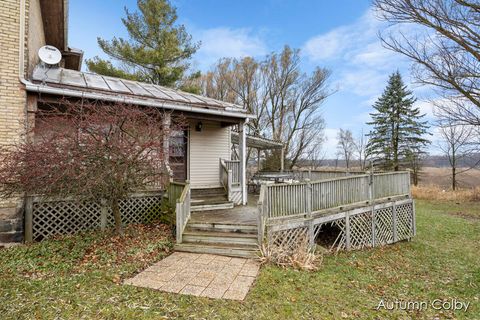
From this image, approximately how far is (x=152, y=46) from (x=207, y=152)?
1414cm

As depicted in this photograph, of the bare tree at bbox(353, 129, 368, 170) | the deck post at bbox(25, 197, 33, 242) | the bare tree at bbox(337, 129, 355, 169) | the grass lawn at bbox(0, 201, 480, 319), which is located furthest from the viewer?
the bare tree at bbox(337, 129, 355, 169)

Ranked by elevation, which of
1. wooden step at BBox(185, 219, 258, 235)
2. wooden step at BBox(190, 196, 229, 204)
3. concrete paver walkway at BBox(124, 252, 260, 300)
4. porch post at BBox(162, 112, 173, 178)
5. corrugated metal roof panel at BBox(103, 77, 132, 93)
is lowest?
concrete paver walkway at BBox(124, 252, 260, 300)

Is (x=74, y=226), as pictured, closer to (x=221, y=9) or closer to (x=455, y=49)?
(x=455, y=49)

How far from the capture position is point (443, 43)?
10.4 meters

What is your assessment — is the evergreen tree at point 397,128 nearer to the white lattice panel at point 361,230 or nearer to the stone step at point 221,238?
the white lattice panel at point 361,230

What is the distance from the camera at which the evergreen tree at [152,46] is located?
20.2m

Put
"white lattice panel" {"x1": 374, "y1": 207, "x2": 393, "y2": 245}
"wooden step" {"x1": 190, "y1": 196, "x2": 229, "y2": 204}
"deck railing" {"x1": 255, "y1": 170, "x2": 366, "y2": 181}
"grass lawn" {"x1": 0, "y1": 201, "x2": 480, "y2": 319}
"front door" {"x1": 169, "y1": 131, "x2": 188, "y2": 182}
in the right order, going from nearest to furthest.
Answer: "grass lawn" {"x1": 0, "y1": 201, "x2": 480, "y2": 319}
"wooden step" {"x1": 190, "y1": 196, "x2": 229, "y2": 204}
"white lattice panel" {"x1": 374, "y1": 207, "x2": 393, "y2": 245}
"front door" {"x1": 169, "y1": 131, "x2": 188, "y2": 182}
"deck railing" {"x1": 255, "y1": 170, "x2": 366, "y2": 181}

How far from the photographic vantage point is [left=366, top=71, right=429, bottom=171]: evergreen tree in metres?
27.2

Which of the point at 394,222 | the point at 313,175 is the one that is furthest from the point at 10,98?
the point at 394,222

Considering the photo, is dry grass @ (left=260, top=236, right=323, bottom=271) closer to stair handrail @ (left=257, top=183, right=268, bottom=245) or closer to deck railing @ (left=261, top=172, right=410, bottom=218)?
stair handrail @ (left=257, top=183, right=268, bottom=245)

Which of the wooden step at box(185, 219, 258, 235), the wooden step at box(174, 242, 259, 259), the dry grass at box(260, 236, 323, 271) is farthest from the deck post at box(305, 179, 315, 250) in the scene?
the wooden step at box(174, 242, 259, 259)

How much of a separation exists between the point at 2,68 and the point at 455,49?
1458cm

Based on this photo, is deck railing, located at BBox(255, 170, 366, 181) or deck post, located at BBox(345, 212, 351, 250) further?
deck railing, located at BBox(255, 170, 366, 181)

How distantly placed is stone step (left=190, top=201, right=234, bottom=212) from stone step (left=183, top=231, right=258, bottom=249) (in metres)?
2.02
